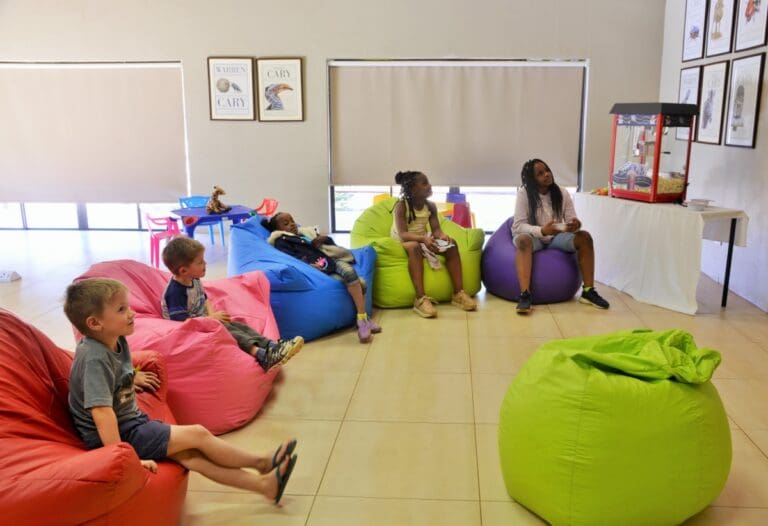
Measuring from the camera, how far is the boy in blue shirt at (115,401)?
2.15 meters

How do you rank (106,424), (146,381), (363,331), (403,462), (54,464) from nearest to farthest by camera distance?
(54,464) → (106,424) → (146,381) → (403,462) → (363,331)

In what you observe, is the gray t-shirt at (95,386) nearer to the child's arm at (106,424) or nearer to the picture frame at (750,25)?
the child's arm at (106,424)

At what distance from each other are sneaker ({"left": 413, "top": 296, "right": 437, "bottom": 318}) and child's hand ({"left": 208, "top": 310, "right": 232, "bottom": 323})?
1.68m

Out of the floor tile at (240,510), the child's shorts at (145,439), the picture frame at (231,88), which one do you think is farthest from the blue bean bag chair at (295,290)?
the picture frame at (231,88)

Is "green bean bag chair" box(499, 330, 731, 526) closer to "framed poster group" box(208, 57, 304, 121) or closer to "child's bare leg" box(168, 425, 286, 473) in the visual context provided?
"child's bare leg" box(168, 425, 286, 473)

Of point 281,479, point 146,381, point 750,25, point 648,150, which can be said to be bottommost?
point 281,479

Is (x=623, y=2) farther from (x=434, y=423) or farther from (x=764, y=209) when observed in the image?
(x=434, y=423)

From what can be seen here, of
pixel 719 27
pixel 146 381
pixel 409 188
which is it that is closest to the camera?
pixel 146 381

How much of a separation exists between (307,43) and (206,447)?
5419 millimetres

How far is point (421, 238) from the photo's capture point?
193 inches

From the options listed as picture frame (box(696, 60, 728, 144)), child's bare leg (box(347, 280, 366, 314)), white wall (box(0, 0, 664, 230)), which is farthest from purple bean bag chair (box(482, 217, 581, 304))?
white wall (box(0, 0, 664, 230))

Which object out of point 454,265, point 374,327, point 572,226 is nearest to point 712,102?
point 572,226

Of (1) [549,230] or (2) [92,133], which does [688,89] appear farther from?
(2) [92,133]

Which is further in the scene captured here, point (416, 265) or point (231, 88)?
point (231, 88)
